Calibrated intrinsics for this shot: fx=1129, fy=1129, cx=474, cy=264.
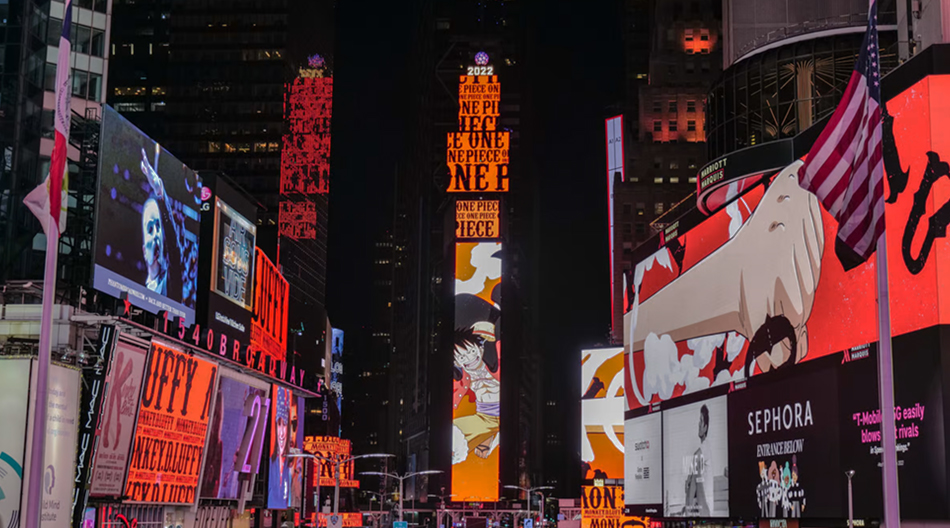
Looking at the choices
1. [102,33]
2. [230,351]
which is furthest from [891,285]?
[102,33]

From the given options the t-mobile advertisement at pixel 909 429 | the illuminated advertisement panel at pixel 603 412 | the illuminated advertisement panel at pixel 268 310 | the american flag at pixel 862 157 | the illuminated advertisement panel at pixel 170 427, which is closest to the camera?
the american flag at pixel 862 157

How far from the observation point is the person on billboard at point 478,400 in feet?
511

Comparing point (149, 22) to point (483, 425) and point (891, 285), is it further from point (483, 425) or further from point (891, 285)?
point (891, 285)

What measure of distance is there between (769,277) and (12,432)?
3432cm

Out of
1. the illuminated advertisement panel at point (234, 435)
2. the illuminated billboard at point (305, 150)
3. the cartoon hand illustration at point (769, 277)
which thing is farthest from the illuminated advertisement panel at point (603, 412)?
the cartoon hand illustration at point (769, 277)

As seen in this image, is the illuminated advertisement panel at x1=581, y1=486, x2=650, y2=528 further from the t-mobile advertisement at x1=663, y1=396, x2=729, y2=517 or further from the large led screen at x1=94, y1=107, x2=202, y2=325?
the large led screen at x1=94, y1=107, x2=202, y2=325

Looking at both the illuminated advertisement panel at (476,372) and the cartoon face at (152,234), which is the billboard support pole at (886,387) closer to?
the cartoon face at (152,234)

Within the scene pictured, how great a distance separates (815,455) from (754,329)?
9171mm

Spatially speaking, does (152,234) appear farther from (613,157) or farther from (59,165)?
(613,157)

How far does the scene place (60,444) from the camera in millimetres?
37438

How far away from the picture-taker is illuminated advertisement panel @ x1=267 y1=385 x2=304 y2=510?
80.6 meters

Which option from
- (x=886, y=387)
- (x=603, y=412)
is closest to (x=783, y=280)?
(x=886, y=387)

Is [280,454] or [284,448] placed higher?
[284,448]

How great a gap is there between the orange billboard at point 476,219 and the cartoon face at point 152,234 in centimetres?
10382
